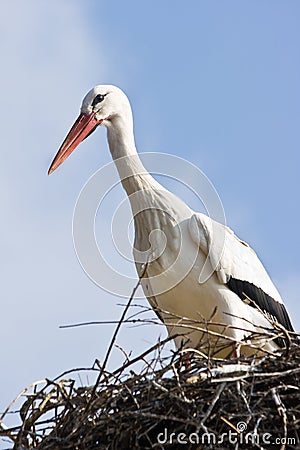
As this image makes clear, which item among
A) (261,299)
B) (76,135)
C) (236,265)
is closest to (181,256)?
(236,265)

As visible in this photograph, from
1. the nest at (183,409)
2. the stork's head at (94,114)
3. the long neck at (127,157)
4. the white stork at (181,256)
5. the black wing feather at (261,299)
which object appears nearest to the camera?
the nest at (183,409)

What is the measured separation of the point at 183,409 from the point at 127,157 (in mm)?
2572

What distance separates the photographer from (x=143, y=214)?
23.4 ft

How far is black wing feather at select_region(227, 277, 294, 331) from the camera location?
7.08 meters

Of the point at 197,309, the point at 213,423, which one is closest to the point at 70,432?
the point at 213,423

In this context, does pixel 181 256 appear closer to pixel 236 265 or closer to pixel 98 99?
pixel 236 265

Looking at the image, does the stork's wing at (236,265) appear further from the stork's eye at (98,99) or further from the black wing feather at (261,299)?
the stork's eye at (98,99)

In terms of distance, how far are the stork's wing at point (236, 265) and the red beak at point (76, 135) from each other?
0.97 meters

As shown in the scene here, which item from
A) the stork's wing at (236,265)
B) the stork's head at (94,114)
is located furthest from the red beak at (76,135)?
the stork's wing at (236,265)

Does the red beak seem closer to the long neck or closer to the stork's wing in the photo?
the long neck

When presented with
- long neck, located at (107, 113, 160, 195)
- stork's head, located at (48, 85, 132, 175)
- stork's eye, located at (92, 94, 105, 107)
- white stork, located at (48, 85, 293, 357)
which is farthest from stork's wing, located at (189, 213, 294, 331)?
stork's eye, located at (92, 94, 105, 107)

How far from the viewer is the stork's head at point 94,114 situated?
745cm

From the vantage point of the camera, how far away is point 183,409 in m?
5.07

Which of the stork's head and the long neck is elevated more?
the stork's head
